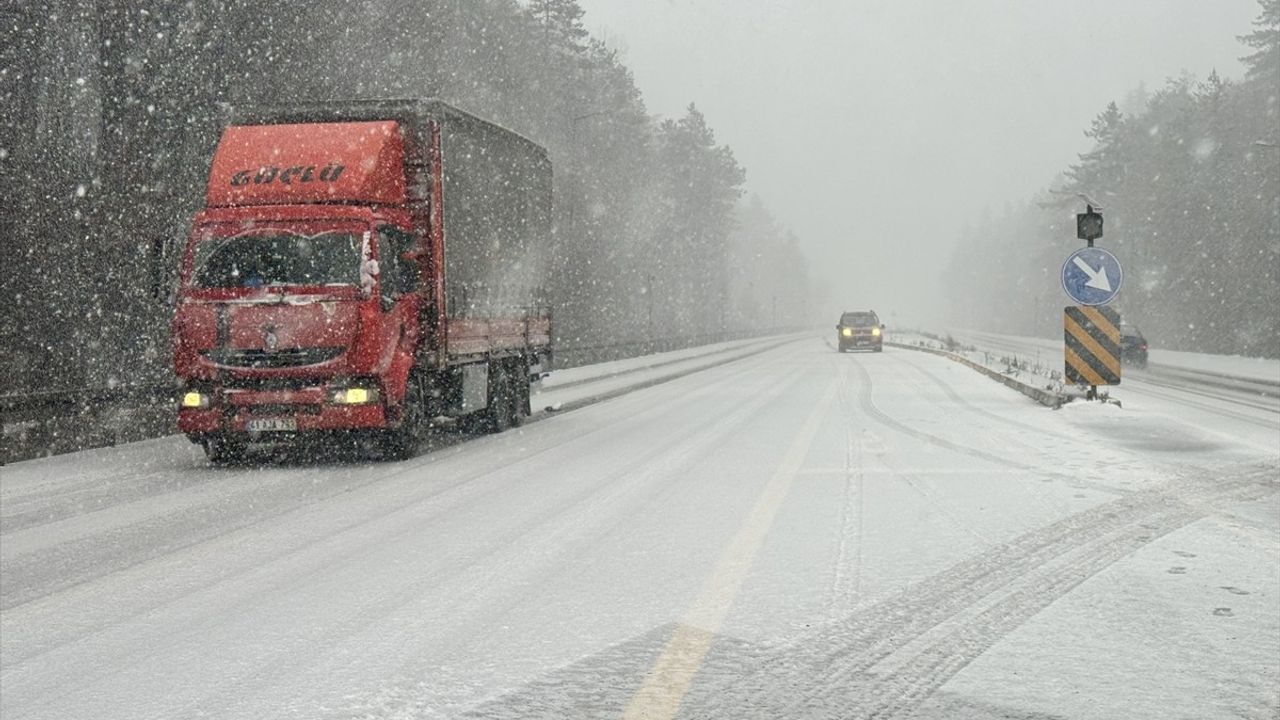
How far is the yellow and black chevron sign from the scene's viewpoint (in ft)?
56.7

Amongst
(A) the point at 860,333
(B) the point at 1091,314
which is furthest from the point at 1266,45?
(B) the point at 1091,314

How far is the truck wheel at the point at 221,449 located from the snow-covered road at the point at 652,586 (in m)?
A: 0.38

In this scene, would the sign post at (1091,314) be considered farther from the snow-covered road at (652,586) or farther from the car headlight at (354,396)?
the car headlight at (354,396)

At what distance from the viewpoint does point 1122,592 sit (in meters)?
6.04

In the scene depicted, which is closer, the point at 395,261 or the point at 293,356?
the point at 293,356

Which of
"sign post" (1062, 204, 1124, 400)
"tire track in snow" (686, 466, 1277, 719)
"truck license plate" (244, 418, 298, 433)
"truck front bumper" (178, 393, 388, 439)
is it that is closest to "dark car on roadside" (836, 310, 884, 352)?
"sign post" (1062, 204, 1124, 400)

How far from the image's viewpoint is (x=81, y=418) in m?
14.2

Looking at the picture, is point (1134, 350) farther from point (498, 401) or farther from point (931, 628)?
point (931, 628)

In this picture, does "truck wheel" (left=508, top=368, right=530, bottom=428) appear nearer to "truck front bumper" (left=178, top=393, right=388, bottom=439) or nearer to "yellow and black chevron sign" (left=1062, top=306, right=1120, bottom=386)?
"truck front bumper" (left=178, top=393, right=388, bottom=439)

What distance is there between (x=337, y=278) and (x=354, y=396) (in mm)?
1198

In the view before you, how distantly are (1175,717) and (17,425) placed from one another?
1239 cm

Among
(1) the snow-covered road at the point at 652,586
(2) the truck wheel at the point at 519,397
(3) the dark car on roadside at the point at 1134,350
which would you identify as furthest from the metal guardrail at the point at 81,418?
(3) the dark car on roadside at the point at 1134,350

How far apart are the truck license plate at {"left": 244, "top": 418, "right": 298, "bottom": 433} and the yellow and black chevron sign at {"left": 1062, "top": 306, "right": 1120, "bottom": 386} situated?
1087cm

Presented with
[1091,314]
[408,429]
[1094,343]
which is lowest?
[408,429]
